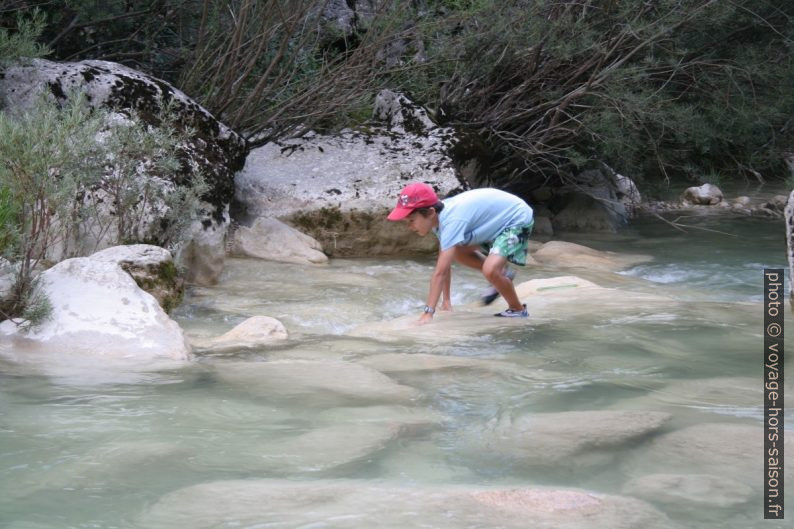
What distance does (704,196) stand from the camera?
16.0 meters

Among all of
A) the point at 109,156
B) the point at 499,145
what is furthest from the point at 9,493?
the point at 499,145

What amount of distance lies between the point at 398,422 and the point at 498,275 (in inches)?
97.3

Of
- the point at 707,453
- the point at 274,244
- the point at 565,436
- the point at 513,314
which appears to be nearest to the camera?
the point at 707,453

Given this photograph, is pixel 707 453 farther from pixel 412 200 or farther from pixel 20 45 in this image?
pixel 20 45

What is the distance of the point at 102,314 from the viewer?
5672mm

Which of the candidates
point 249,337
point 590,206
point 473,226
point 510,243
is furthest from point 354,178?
point 590,206

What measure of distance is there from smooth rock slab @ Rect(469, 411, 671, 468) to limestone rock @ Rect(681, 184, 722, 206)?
12512 millimetres

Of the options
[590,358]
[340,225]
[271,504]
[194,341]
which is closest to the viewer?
[271,504]

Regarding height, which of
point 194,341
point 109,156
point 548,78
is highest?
point 548,78

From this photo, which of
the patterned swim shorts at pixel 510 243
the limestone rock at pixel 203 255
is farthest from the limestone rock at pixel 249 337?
the limestone rock at pixel 203 255

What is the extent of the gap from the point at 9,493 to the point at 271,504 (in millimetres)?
925

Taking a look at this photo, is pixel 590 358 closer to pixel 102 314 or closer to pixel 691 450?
pixel 691 450

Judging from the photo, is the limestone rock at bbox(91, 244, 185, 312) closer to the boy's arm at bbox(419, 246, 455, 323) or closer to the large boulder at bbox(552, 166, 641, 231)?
the boy's arm at bbox(419, 246, 455, 323)

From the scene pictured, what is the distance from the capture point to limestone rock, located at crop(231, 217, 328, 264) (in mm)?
9031
